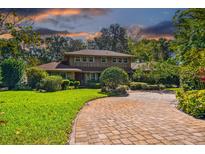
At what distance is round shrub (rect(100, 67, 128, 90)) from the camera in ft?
44.1

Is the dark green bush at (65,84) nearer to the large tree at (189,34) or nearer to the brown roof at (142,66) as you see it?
the brown roof at (142,66)

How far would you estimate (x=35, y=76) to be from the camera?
12.1m

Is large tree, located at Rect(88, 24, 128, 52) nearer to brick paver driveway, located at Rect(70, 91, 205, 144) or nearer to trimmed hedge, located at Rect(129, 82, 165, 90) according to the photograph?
trimmed hedge, located at Rect(129, 82, 165, 90)

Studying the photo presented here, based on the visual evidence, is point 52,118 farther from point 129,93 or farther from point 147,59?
point 147,59

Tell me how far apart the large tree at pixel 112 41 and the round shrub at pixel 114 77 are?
1661 mm

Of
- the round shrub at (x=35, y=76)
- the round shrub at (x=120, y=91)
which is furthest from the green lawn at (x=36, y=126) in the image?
the round shrub at (x=120, y=91)

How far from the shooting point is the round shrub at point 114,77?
44.1 ft

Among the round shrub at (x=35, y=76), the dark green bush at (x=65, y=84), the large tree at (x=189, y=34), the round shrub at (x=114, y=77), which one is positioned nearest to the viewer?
the large tree at (x=189, y=34)

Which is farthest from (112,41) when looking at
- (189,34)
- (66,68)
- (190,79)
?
(190,79)

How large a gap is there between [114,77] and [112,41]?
8.56 feet

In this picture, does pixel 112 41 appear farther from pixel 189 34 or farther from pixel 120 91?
pixel 189 34

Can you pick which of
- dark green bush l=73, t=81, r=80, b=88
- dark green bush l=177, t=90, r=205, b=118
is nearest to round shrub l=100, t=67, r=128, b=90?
dark green bush l=73, t=81, r=80, b=88
